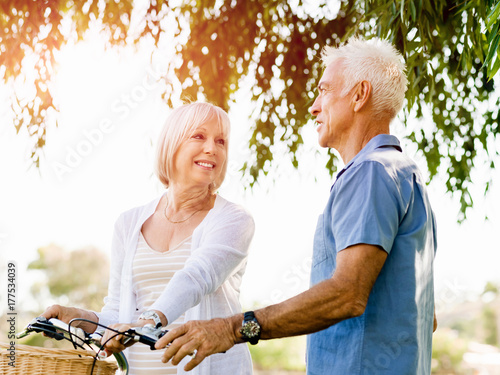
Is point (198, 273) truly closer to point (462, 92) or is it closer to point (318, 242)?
point (318, 242)

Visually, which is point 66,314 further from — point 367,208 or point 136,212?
point 367,208

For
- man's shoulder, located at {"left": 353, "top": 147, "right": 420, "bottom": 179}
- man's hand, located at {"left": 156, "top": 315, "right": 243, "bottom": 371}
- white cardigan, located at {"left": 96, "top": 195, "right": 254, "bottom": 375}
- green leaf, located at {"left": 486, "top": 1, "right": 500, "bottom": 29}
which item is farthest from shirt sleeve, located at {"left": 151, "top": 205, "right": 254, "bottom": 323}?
green leaf, located at {"left": 486, "top": 1, "right": 500, "bottom": 29}

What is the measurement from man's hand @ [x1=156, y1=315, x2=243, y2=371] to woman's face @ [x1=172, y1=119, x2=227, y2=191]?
0.68 meters

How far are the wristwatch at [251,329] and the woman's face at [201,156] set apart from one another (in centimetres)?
69

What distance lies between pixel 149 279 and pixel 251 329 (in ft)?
2.01

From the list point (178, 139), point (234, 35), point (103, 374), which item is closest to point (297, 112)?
point (234, 35)

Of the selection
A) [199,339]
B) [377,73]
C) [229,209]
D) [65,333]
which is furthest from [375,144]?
[65,333]

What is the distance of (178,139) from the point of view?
1924 mm

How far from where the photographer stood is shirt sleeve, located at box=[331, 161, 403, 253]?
1296 millimetres

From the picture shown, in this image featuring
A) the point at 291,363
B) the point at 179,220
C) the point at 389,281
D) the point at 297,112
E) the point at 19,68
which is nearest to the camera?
the point at 389,281

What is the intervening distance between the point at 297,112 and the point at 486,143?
4.15ft

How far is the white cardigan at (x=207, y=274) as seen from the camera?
1627 millimetres

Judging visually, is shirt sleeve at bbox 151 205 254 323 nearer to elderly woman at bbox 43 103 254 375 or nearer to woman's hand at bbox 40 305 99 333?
elderly woman at bbox 43 103 254 375

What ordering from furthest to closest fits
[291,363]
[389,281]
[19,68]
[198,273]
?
[291,363]
[19,68]
[198,273]
[389,281]
